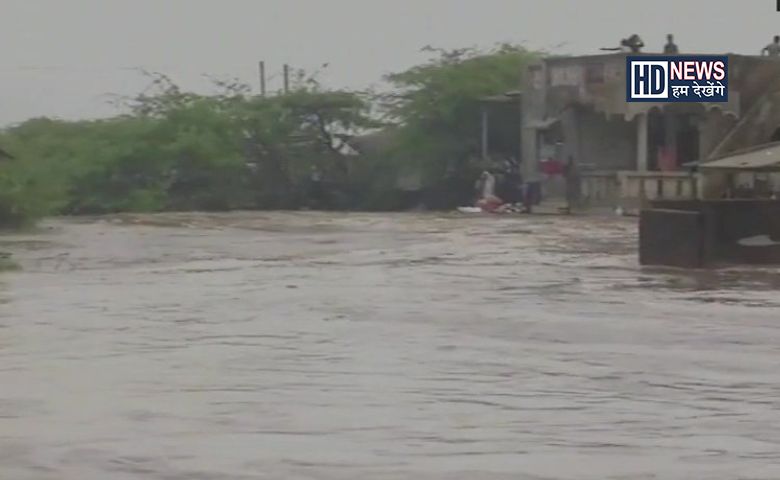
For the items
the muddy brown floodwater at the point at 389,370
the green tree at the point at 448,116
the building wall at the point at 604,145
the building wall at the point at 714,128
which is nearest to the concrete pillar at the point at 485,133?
the green tree at the point at 448,116

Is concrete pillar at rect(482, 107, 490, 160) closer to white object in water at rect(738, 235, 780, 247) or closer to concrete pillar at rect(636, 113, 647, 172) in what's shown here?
concrete pillar at rect(636, 113, 647, 172)

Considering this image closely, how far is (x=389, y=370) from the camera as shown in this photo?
40.0 feet

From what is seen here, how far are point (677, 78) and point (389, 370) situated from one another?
2819 centimetres

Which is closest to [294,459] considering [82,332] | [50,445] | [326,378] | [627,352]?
[50,445]

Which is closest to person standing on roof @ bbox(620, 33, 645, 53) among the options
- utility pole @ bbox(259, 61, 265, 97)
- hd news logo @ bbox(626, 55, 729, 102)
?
hd news logo @ bbox(626, 55, 729, 102)

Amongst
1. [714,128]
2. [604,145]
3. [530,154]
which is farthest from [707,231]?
[530,154]

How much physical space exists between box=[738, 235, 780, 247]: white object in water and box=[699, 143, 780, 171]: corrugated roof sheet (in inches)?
36.7

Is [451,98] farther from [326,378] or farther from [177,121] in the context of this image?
[326,378]

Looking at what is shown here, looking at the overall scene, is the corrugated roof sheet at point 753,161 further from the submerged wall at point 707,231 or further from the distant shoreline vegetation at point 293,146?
the distant shoreline vegetation at point 293,146

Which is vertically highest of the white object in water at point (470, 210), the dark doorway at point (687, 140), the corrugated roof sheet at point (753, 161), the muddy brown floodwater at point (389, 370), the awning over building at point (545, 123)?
the awning over building at point (545, 123)

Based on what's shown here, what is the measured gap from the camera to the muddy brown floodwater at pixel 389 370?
8.85m

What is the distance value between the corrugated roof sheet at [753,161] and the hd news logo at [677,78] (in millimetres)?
14082

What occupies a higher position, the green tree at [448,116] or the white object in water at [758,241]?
the green tree at [448,116]

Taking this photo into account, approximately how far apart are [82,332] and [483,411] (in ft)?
18.4
